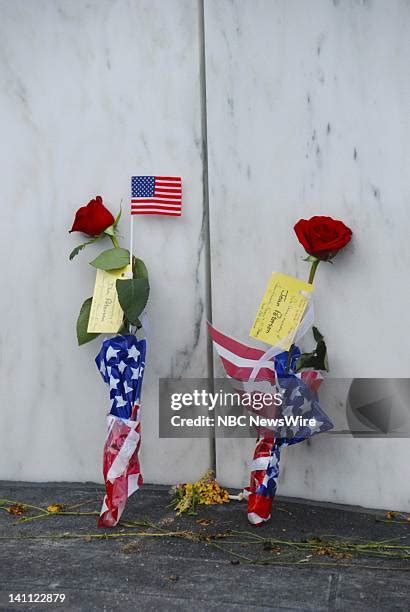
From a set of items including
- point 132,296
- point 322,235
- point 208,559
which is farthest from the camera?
point 132,296

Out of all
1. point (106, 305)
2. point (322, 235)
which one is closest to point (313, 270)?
point (322, 235)

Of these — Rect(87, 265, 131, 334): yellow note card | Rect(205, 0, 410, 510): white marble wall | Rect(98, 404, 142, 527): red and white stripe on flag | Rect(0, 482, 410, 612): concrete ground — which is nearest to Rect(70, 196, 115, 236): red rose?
Rect(87, 265, 131, 334): yellow note card

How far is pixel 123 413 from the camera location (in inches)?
142

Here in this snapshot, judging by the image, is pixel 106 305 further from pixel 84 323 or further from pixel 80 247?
pixel 80 247

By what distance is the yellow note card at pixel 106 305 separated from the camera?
369 cm

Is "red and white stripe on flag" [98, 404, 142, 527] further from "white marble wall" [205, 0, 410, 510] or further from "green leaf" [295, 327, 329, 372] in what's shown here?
"green leaf" [295, 327, 329, 372]

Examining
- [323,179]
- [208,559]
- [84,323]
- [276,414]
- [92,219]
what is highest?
[323,179]

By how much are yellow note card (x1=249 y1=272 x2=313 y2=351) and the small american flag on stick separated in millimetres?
578

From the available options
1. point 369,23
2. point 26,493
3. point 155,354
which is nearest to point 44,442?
point 26,493

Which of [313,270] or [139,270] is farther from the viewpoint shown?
[139,270]

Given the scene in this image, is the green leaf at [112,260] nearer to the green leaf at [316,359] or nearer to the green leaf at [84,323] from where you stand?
the green leaf at [84,323]

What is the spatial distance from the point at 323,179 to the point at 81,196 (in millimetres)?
1019

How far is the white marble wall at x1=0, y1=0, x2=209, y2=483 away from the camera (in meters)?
3.91

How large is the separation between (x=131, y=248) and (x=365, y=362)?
974 mm
